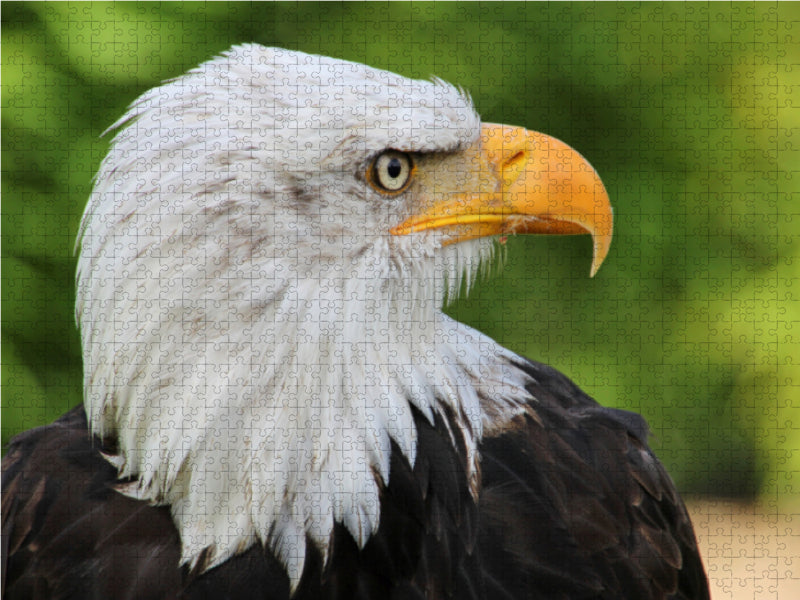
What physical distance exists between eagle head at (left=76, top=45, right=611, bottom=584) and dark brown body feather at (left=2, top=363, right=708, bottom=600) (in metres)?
0.06

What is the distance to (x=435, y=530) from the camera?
171cm

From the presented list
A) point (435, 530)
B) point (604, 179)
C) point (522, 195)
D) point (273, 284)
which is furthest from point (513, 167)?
point (604, 179)

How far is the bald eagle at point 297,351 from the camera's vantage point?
4.91ft

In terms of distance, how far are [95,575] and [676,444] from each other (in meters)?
2.56

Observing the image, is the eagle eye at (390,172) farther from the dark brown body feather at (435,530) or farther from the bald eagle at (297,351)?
the dark brown body feather at (435,530)

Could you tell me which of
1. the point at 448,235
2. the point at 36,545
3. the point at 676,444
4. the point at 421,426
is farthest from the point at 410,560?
the point at 676,444

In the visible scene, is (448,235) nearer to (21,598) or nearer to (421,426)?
(421,426)

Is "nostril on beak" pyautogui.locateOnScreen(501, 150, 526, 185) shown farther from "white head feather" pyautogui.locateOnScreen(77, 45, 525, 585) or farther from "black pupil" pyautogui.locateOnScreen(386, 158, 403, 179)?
"black pupil" pyautogui.locateOnScreen(386, 158, 403, 179)

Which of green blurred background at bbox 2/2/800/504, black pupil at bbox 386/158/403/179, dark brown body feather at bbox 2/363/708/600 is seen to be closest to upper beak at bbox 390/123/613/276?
black pupil at bbox 386/158/403/179

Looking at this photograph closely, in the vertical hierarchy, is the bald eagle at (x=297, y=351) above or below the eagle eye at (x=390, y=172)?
below

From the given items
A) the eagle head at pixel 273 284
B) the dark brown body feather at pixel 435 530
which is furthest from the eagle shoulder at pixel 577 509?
the eagle head at pixel 273 284

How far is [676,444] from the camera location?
143 inches

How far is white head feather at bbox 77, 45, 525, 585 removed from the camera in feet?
4.90

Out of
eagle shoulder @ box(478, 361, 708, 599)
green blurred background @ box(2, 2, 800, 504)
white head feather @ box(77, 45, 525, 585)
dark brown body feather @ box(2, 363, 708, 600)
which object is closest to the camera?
white head feather @ box(77, 45, 525, 585)
